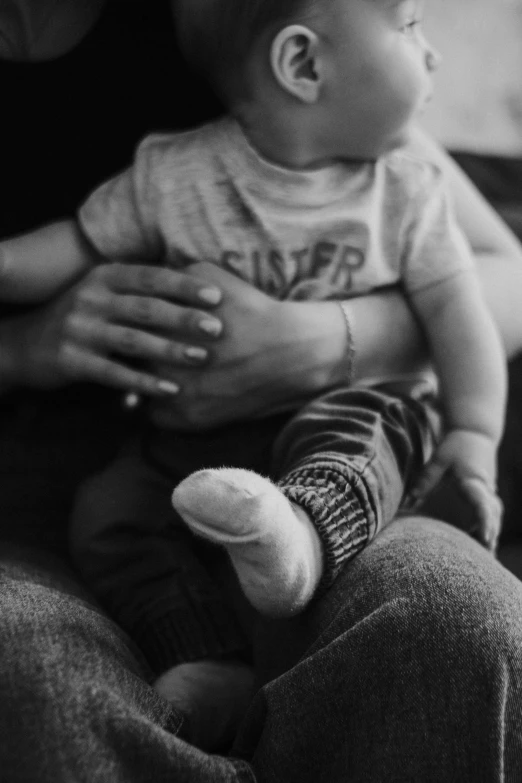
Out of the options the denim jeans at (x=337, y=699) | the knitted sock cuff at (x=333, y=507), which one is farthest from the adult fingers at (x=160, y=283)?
the denim jeans at (x=337, y=699)

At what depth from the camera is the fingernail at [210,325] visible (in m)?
0.77

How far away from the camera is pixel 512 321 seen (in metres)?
0.95

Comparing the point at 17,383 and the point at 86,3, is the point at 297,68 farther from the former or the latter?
the point at 17,383

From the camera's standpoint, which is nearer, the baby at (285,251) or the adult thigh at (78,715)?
the adult thigh at (78,715)

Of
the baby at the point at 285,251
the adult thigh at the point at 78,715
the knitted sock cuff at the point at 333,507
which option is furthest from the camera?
the baby at the point at 285,251

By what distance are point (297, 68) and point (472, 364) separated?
315 millimetres

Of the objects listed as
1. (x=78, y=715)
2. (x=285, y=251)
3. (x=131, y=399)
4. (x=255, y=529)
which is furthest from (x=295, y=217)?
(x=78, y=715)

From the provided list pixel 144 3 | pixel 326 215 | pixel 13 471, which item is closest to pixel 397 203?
pixel 326 215

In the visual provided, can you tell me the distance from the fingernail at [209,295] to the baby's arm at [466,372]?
0.66 feet

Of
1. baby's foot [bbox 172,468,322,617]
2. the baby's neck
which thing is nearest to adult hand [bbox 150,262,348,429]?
the baby's neck

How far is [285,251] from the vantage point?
0.78m

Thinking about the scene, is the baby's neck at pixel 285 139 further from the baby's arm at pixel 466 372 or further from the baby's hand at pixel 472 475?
the baby's hand at pixel 472 475

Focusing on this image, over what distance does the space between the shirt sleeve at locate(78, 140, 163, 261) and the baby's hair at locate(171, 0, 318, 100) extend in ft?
0.33

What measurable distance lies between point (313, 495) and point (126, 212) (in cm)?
37
